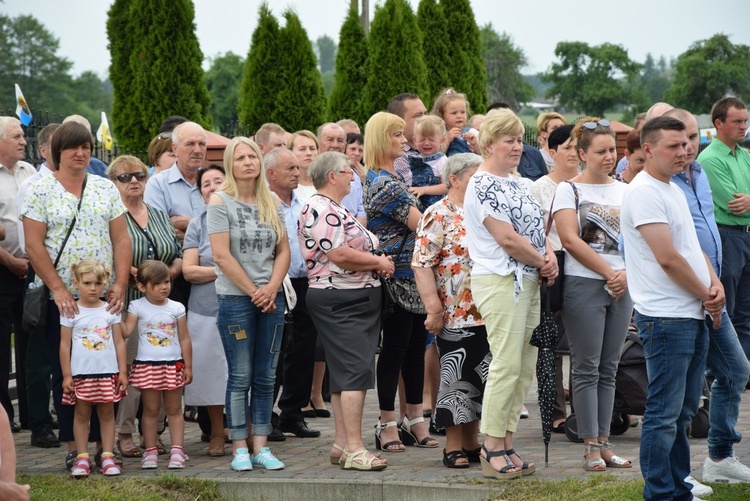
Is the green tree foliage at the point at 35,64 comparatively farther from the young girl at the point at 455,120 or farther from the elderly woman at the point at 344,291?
the elderly woman at the point at 344,291

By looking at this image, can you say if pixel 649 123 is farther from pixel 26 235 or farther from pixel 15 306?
pixel 15 306

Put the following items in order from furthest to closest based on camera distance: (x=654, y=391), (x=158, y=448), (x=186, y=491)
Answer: (x=158, y=448), (x=186, y=491), (x=654, y=391)

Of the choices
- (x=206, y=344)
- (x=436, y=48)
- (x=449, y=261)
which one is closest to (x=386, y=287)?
(x=449, y=261)

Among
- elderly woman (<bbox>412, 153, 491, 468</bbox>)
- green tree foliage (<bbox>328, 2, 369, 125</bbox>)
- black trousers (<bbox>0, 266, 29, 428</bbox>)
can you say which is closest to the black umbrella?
elderly woman (<bbox>412, 153, 491, 468</bbox>)

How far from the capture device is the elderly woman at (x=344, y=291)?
248 inches

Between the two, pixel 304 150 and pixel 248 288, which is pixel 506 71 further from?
pixel 248 288

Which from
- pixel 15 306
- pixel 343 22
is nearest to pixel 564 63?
pixel 343 22

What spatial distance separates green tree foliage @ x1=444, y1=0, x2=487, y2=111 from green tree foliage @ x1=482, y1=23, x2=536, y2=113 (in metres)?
85.5

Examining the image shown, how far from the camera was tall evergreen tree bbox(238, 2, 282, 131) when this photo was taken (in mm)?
17219

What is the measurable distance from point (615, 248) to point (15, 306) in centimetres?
443

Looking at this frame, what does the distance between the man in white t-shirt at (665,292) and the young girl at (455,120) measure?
10.8 ft

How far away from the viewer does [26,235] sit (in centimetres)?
648

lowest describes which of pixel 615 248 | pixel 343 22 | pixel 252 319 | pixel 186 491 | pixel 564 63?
pixel 186 491

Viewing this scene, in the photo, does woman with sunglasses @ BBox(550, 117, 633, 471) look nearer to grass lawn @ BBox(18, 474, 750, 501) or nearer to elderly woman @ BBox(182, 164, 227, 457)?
grass lawn @ BBox(18, 474, 750, 501)
